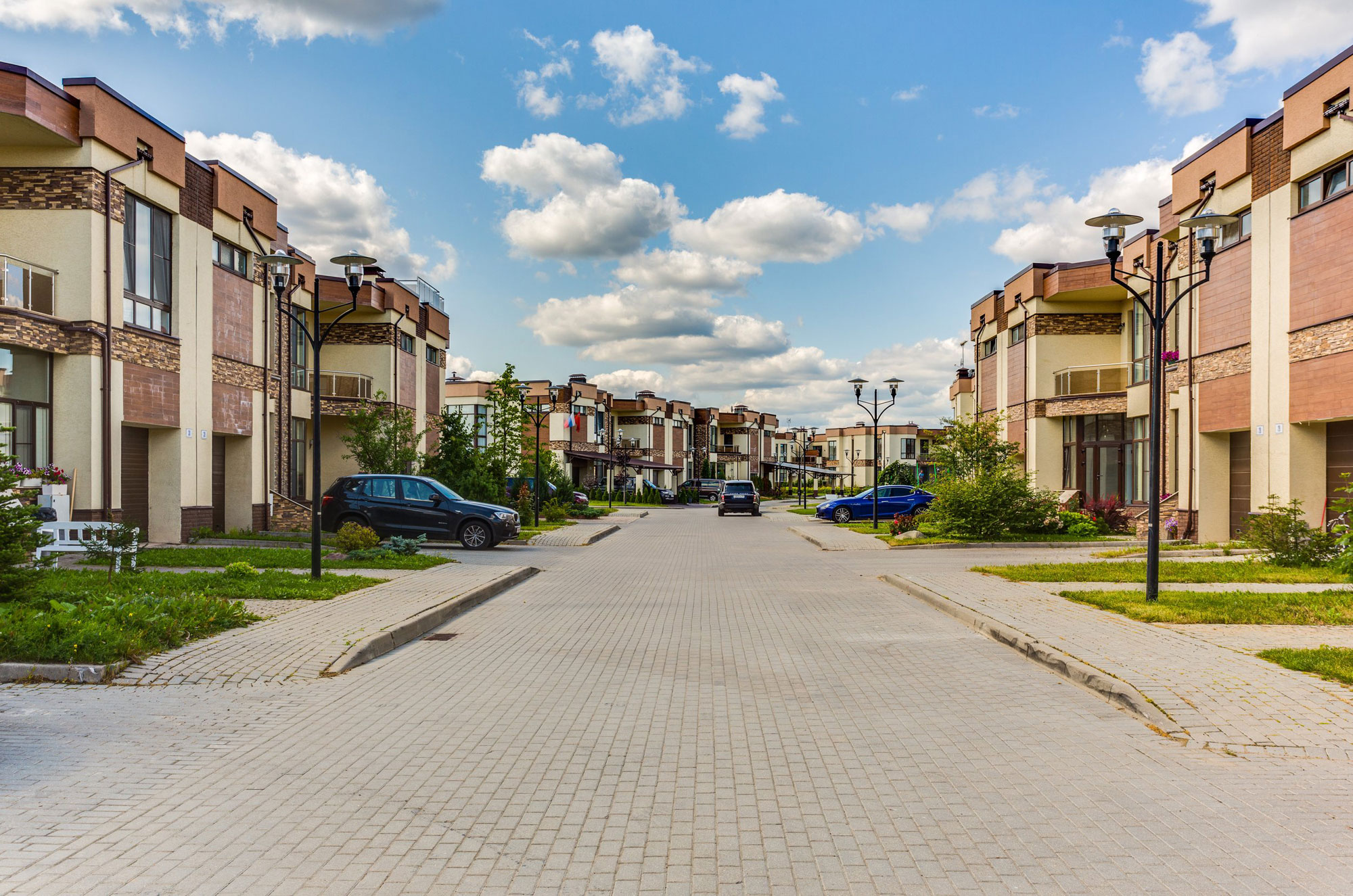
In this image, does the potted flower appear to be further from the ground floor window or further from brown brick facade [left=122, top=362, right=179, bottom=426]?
the ground floor window

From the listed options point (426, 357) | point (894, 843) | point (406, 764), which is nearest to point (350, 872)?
point (406, 764)

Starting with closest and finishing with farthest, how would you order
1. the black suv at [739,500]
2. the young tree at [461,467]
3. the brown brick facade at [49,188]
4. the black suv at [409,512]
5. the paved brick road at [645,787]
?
the paved brick road at [645,787] < the brown brick facade at [49,188] < the black suv at [409,512] < the young tree at [461,467] < the black suv at [739,500]

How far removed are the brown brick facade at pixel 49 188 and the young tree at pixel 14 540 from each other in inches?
364

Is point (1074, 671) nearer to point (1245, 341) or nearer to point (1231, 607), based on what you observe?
point (1231, 607)

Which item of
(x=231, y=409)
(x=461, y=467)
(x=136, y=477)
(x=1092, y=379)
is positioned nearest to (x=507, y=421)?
(x=461, y=467)

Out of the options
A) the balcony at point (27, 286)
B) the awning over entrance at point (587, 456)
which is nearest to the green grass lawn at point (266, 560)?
the balcony at point (27, 286)

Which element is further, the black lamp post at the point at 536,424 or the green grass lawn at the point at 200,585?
the black lamp post at the point at 536,424

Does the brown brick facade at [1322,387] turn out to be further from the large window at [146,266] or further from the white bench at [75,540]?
the large window at [146,266]

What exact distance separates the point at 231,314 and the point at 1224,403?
24.5 meters

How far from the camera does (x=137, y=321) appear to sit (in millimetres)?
18844

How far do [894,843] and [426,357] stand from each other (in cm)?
3786

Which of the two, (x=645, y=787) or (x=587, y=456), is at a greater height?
(x=587, y=456)

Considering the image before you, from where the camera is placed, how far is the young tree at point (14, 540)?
958 centimetres

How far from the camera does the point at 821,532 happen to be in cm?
2866
